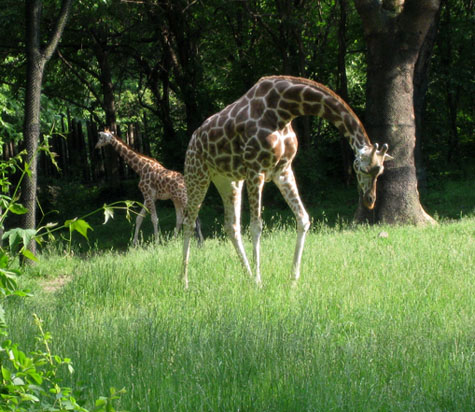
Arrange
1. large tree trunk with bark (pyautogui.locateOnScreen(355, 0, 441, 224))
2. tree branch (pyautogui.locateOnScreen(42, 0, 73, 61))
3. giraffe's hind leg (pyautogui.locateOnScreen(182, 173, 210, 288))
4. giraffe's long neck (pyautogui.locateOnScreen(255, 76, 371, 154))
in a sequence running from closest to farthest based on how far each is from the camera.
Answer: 1. giraffe's long neck (pyautogui.locateOnScreen(255, 76, 371, 154))
2. giraffe's hind leg (pyautogui.locateOnScreen(182, 173, 210, 288))
3. tree branch (pyautogui.locateOnScreen(42, 0, 73, 61))
4. large tree trunk with bark (pyautogui.locateOnScreen(355, 0, 441, 224))

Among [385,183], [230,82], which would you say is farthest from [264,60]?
[385,183]

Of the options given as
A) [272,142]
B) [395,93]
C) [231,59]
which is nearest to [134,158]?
[395,93]

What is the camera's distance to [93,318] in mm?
5750

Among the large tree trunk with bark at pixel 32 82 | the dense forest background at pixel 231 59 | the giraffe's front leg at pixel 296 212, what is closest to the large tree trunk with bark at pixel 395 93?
the dense forest background at pixel 231 59

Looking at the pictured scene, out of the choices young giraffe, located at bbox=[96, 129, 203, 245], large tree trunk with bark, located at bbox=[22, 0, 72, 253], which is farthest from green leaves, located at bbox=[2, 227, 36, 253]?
young giraffe, located at bbox=[96, 129, 203, 245]

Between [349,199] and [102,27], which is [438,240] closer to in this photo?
[349,199]

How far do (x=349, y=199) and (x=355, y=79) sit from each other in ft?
34.8

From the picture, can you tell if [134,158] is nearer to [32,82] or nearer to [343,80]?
[32,82]

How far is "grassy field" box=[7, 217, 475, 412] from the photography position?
3.75 meters

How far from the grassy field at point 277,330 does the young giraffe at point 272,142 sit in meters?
0.68

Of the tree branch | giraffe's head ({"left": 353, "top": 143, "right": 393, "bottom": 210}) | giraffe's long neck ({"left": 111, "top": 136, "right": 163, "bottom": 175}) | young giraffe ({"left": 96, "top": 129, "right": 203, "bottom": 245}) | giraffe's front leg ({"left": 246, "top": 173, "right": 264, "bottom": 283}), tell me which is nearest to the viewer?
giraffe's head ({"left": 353, "top": 143, "right": 393, "bottom": 210})

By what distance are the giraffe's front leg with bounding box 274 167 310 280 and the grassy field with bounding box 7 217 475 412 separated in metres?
0.27

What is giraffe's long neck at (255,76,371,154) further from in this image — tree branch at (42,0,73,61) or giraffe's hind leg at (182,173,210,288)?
tree branch at (42,0,73,61)

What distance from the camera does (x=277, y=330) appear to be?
15.7ft
